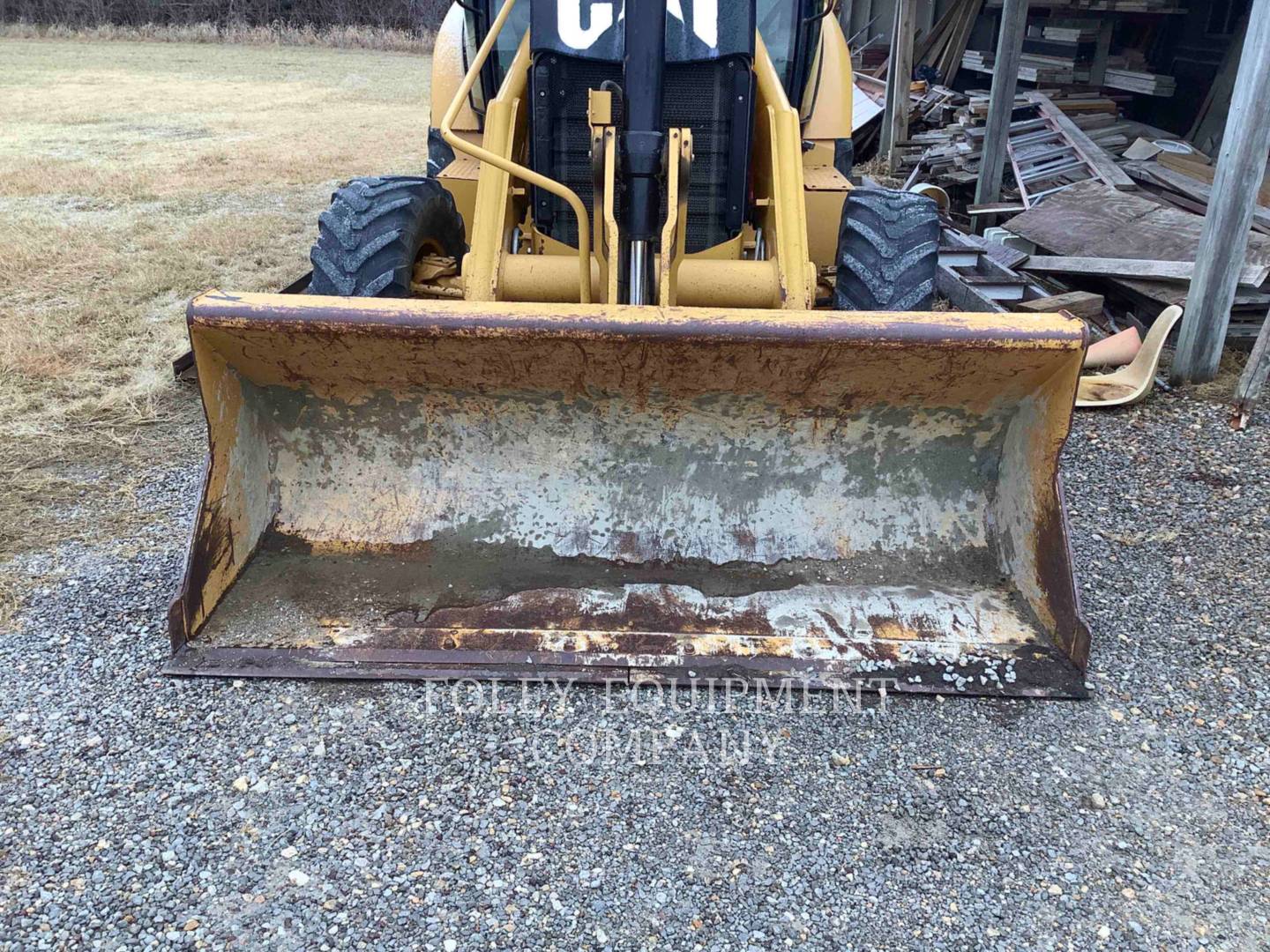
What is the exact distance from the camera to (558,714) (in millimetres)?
2613

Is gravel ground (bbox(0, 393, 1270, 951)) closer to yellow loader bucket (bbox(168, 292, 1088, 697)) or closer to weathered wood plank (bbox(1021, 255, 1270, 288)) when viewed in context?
yellow loader bucket (bbox(168, 292, 1088, 697))

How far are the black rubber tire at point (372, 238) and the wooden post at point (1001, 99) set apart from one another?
622 centimetres

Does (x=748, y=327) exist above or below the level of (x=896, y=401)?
above

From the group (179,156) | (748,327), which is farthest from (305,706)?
(179,156)

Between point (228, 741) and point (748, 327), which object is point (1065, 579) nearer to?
point (748, 327)

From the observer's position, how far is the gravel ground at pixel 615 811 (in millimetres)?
2049

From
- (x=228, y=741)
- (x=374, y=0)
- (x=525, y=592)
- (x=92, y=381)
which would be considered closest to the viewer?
(x=228, y=741)

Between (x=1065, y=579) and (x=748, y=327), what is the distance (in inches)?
46.3

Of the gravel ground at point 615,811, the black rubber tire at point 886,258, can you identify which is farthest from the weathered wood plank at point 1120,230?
the gravel ground at point 615,811

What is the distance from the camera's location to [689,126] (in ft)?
10.7

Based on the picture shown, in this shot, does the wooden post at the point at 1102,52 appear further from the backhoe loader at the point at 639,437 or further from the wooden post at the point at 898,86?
the backhoe loader at the point at 639,437

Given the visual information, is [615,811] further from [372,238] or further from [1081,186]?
[1081,186]

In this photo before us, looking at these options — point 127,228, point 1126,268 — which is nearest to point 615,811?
point 1126,268

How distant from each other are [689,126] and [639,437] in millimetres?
1131
